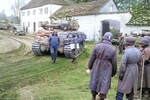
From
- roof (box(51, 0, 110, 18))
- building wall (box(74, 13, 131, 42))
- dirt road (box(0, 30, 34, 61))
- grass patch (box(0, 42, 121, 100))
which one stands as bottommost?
grass patch (box(0, 42, 121, 100))

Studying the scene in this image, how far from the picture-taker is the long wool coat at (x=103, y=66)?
3.94 meters

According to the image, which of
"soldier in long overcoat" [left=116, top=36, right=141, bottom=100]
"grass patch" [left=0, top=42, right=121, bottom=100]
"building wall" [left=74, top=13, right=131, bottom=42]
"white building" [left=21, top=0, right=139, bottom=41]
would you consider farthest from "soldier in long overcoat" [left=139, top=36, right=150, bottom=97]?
"building wall" [left=74, top=13, right=131, bottom=42]

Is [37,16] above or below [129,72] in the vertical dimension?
above

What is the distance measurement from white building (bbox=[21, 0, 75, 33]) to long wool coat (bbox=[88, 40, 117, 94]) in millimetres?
25008

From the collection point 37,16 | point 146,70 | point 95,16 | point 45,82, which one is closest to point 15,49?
point 45,82

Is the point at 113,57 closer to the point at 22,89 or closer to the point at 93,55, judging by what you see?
the point at 93,55

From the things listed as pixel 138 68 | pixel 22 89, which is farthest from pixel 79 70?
pixel 138 68

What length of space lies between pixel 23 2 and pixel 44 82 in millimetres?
40796

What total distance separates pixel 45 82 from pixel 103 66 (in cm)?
287

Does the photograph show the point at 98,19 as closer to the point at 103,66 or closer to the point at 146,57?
the point at 146,57

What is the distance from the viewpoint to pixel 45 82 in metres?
6.17

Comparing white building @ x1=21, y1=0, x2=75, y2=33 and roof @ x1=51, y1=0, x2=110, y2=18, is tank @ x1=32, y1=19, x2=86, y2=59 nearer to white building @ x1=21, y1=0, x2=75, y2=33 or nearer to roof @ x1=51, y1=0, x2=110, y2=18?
roof @ x1=51, y1=0, x2=110, y2=18

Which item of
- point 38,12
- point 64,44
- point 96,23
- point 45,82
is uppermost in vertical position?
point 38,12

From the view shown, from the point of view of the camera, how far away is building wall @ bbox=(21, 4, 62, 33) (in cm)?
2816
